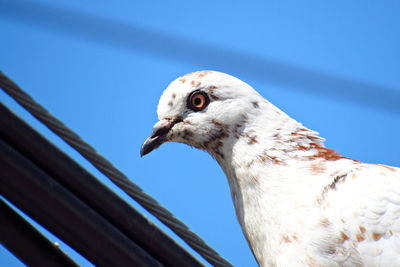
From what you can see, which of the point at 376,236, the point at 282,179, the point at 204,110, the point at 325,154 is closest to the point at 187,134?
the point at 204,110

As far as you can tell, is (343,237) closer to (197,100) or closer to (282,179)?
(282,179)

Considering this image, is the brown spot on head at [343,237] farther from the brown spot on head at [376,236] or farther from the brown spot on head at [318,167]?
the brown spot on head at [318,167]

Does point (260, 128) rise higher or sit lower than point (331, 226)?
higher

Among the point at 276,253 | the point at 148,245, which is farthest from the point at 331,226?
the point at 148,245

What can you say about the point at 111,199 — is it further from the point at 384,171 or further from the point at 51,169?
the point at 384,171

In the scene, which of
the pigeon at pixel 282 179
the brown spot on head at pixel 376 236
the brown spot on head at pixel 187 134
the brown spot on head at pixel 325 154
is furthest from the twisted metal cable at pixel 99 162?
the brown spot on head at pixel 187 134

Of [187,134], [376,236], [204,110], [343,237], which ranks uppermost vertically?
[204,110]
